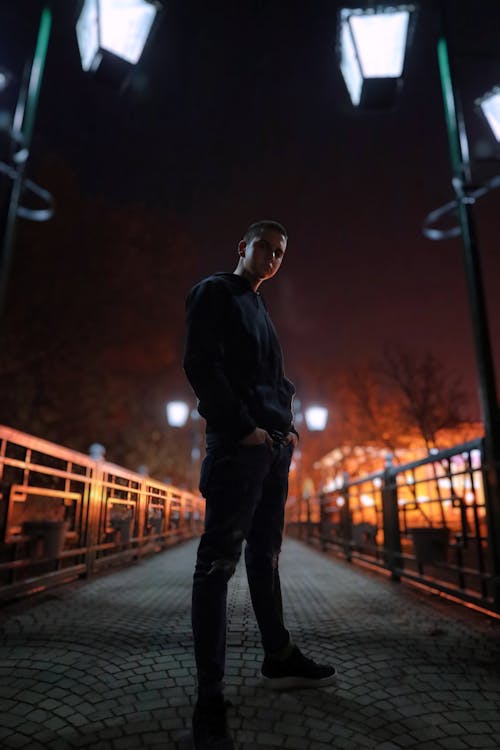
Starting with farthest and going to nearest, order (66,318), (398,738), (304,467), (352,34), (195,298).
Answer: (304,467), (66,318), (352,34), (195,298), (398,738)

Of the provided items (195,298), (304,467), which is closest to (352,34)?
(195,298)

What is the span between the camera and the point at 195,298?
1960mm

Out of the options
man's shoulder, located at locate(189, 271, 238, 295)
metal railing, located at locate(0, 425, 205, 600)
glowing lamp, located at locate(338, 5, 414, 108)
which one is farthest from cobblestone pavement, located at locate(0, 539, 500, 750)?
glowing lamp, located at locate(338, 5, 414, 108)

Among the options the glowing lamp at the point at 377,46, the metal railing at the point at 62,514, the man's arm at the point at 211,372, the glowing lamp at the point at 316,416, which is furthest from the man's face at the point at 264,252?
the glowing lamp at the point at 316,416

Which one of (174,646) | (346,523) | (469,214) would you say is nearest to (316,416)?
(346,523)

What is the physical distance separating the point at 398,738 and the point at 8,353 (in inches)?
558

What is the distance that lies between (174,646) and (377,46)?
4.83 m

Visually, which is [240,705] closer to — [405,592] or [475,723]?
[475,723]

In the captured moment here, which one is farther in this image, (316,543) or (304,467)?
(304,467)

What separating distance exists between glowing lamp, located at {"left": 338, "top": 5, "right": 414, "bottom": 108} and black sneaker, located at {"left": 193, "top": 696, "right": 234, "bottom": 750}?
451 cm

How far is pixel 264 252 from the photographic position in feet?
7.17

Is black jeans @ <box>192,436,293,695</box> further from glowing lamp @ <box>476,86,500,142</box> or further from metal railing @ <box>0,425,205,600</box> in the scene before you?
glowing lamp @ <box>476,86,500,142</box>

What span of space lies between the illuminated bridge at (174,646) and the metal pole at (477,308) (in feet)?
0.93

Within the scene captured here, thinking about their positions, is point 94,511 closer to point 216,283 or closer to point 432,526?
point 432,526
